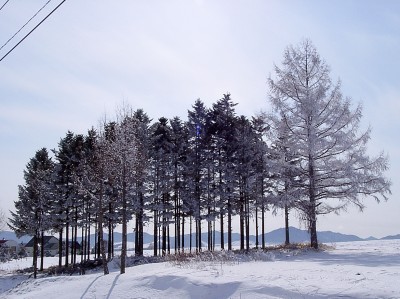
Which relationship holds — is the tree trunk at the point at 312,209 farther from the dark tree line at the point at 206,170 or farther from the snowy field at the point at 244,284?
the snowy field at the point at 244,284

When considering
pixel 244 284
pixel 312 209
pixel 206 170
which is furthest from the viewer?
pixel 206 170

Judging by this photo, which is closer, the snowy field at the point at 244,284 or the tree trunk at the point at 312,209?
the snowy field at the point at 244,284

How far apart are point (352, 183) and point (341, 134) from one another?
2966 mm

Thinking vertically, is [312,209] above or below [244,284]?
above

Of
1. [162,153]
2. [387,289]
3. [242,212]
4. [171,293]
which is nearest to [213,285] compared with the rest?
[171,293]

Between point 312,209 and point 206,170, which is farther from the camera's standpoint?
point 206,170

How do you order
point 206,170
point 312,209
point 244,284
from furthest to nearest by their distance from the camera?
point 206,170 < point 312,209 < point 244,284

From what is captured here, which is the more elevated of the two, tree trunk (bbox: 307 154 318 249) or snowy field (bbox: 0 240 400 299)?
tree trunk (bbox: 307 154 318 249)

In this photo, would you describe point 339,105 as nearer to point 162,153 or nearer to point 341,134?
point 341,134

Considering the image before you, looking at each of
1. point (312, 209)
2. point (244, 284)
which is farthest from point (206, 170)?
point (244, 284)

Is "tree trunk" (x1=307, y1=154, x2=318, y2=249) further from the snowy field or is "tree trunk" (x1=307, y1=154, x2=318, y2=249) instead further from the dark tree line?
the snowy field

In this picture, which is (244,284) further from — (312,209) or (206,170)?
(206,170)

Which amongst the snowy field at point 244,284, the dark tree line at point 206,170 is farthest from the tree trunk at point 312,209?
the snowy field at point 244,284

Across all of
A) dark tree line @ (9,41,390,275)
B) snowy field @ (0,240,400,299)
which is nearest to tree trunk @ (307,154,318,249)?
dark tree line @ (9,41,390,275)
